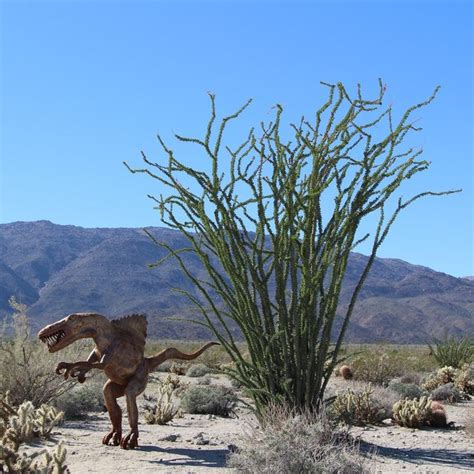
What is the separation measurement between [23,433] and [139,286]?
120257mm

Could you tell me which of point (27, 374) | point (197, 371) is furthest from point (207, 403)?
point (197, 371)

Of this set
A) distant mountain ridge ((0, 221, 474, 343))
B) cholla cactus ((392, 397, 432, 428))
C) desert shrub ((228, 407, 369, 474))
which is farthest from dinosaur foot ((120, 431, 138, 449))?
distant mountain ridge ((0, 221, 474, 343))

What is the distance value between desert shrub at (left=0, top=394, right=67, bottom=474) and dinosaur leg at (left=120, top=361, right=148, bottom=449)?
900mm

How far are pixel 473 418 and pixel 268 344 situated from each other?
3.94m

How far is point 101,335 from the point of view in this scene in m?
8.68

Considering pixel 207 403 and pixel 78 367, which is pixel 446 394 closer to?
pixel 207 403

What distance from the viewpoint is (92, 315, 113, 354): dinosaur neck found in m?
8.66

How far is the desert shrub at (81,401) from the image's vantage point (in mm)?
12625

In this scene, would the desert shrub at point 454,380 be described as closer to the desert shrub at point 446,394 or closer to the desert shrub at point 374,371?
the desert shrub at point 374,371

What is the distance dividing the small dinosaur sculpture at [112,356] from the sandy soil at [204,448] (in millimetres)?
435

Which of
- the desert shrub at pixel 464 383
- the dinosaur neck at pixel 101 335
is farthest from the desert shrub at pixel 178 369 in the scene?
the dinosaur neck at pixel 101 335

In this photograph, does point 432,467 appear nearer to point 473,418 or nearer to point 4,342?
point 473,418

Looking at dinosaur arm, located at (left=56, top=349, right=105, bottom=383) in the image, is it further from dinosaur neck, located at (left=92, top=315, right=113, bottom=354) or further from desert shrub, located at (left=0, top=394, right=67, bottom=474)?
desert shrub, located at (left=0, top=394, right=67, bottom=474)

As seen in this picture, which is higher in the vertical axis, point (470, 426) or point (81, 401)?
point (470, 426)
